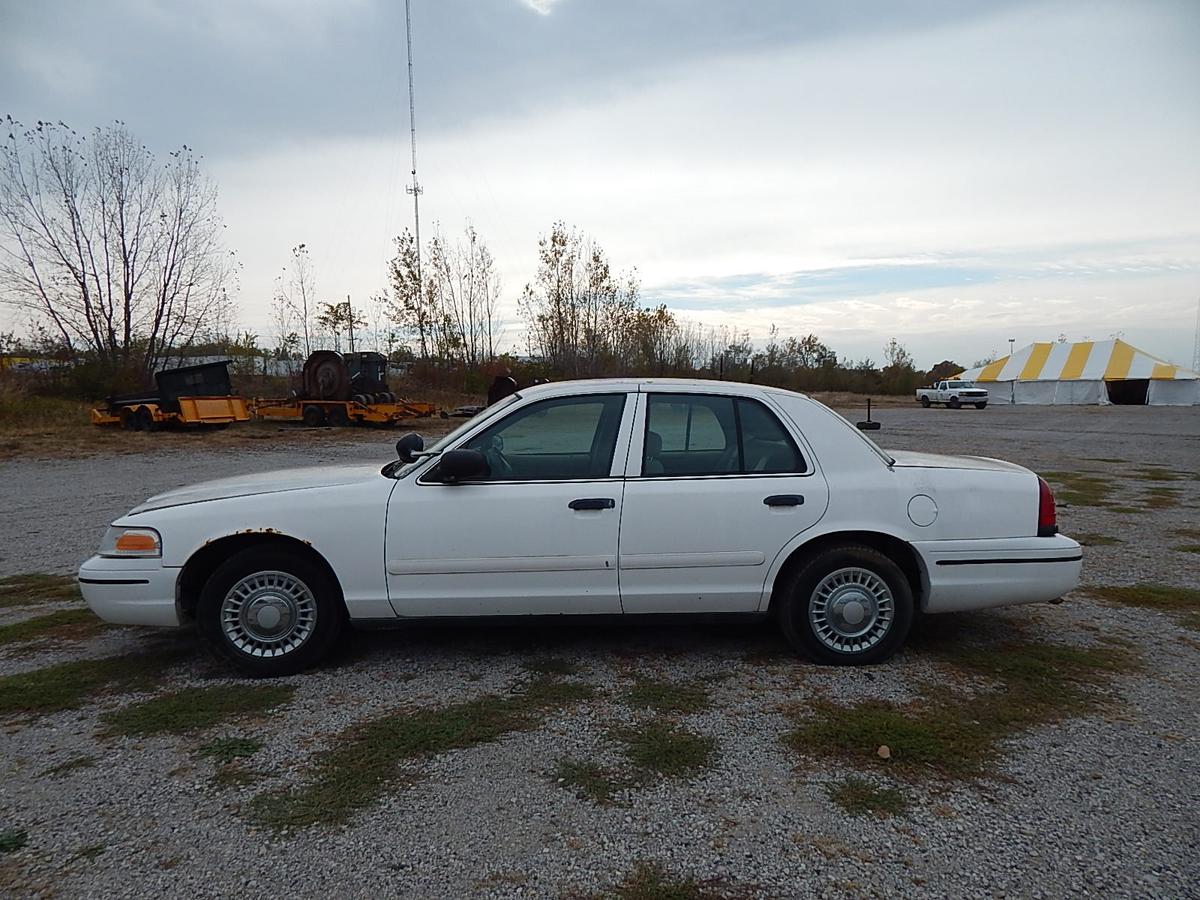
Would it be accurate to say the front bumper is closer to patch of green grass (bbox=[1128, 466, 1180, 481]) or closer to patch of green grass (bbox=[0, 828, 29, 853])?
patch of green grass (bbox=[0, 828, 29, 853])

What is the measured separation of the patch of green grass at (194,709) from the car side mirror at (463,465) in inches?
53.5

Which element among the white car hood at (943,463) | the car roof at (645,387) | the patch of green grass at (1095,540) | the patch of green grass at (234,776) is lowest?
the patch of green grass at (234,776)

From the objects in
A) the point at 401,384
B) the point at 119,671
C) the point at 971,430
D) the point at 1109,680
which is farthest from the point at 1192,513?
the point at 401,384

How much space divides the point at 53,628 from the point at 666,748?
4091 mm

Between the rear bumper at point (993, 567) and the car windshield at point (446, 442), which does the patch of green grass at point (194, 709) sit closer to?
the car windshield at point (446, 442)

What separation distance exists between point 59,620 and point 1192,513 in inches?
430

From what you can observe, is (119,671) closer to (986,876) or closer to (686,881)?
(686,881)

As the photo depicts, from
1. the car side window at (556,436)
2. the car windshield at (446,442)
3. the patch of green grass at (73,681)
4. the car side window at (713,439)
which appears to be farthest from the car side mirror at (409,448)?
the patch of green grass at (73,681)

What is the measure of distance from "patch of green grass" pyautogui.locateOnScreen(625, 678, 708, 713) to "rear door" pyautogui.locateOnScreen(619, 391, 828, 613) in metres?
0.38

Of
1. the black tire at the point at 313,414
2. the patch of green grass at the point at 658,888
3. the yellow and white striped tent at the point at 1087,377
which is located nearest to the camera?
the patch of green grass at the point at 658,888

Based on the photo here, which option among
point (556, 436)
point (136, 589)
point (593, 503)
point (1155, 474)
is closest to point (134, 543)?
point (136, 589)

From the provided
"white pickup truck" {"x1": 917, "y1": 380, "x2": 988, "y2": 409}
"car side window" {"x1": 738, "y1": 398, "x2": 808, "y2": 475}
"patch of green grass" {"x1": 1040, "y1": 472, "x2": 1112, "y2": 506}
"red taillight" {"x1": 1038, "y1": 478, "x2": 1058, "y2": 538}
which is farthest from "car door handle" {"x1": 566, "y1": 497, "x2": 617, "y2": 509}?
"white pickup truck" {"x1": 917, "y1": 380, "x2": 988, "y2": 409}

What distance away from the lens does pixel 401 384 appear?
34.6 metres

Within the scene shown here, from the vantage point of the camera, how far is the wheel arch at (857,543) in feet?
13.5
